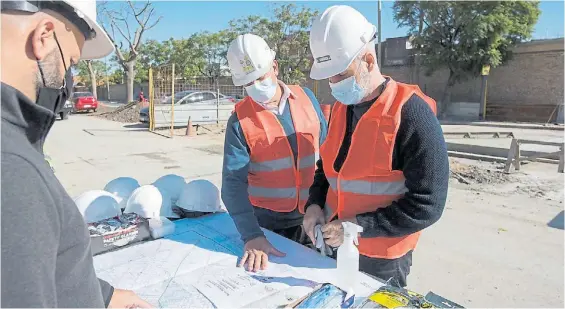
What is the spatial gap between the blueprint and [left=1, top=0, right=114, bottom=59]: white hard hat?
3.00ft

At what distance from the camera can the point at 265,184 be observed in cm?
226

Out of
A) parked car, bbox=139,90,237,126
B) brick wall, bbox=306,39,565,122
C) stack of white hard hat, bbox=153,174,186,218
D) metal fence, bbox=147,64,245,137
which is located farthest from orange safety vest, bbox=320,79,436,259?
brick wall, bbox=306,39,565,122

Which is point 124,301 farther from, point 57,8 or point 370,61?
point 370,61

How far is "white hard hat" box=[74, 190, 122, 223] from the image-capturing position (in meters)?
2.18

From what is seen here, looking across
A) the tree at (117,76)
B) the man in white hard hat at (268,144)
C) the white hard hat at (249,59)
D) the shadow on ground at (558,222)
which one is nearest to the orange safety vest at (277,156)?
the man in white hard hat at (268,144)

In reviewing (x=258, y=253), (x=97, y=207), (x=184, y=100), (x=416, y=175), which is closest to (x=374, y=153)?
(x=416, y=175)

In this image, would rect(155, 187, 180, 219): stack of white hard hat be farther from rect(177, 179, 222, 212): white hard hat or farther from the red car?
the red car

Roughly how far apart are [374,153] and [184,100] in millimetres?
14577

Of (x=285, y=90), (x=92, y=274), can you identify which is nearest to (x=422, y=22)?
(x=285, y=90)

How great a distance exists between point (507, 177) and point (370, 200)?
633 cm

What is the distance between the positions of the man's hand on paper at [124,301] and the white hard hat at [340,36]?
3.75 ft

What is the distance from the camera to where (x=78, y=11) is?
0.94m

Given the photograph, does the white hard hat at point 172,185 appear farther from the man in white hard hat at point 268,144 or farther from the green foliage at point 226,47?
the green foliage at point 226,47

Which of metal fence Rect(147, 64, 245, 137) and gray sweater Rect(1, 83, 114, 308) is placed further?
metal fence Rect(147, 64, 245, 137)
